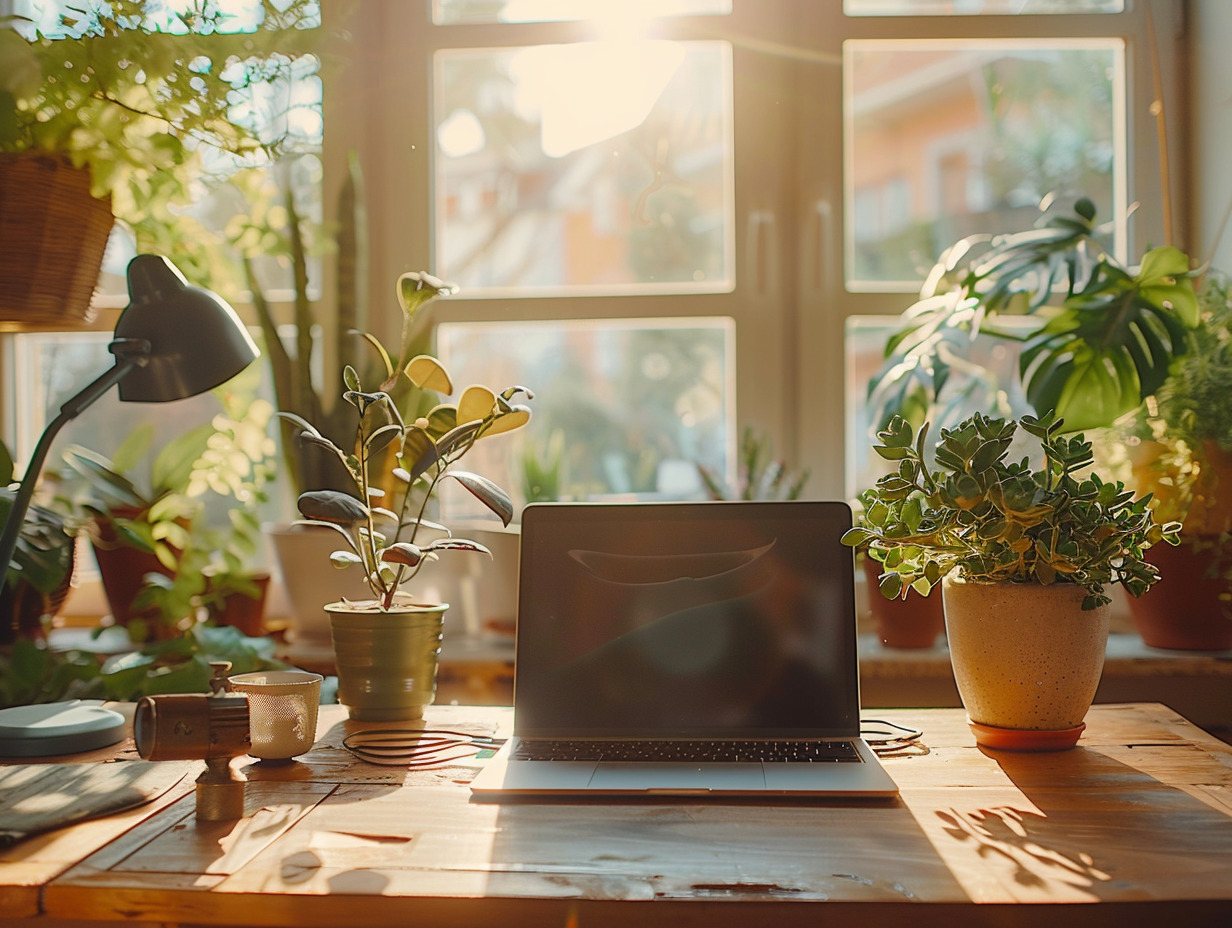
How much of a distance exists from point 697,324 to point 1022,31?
842 millimetres

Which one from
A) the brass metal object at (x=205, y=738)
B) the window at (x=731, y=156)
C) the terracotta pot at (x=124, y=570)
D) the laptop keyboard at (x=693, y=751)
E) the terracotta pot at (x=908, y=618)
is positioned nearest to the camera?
the brass metal object at (x=205, y=738)

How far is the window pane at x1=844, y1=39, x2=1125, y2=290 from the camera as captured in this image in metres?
1.96

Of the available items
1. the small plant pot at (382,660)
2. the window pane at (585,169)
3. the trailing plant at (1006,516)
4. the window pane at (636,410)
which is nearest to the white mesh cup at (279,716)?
the small plant pot at (382,660)

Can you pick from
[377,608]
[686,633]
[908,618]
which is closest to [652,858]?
[686,633]

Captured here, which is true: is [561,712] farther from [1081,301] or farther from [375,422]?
[1081,301]

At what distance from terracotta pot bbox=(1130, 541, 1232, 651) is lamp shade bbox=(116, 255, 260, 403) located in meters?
1.44

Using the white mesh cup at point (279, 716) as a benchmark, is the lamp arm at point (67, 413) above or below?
above

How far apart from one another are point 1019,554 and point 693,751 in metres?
0.41

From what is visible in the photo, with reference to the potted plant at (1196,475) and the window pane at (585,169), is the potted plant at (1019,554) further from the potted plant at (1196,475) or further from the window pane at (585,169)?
the window pane at (585,169)

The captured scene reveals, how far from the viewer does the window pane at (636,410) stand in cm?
198

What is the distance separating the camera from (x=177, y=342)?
1.06 m

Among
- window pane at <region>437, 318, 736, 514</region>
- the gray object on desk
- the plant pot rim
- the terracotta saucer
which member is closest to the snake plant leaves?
the plant pot rim

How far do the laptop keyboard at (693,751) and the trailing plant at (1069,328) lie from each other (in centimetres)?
69

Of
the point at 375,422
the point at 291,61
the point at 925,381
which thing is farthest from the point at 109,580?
the point at 925,381
